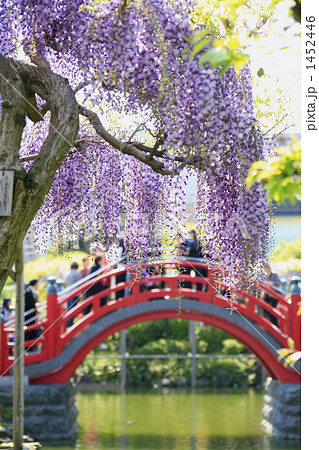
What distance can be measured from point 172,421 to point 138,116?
303 inches

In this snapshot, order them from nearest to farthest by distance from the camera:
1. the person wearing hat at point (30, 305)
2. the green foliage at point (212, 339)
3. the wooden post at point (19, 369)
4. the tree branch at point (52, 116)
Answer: the tree branch at point (52, 116) < the wooden post at point (19, 369) < the person wearing hat at point (30, 305) < the green foliage at point (212, 339)

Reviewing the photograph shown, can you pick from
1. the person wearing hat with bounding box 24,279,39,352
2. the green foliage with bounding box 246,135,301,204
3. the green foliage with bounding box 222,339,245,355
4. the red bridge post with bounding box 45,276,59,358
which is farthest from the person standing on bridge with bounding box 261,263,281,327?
the green foliage with bounding box 246,135,301,204

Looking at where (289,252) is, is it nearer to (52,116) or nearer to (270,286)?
(270,286)

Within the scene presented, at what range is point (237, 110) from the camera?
157 inches

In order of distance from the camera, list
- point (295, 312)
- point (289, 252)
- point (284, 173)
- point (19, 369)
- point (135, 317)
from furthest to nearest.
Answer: point (289, 252) < point (135, 317) < point (295, 312) < point (19, 369) < point (284, 173)

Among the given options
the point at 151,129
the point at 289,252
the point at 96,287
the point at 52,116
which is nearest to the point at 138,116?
the point at 151,129

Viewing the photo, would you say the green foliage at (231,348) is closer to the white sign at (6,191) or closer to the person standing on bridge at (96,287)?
the person standing on bridge at (96,287)

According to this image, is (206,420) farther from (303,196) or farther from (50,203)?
(303,196)

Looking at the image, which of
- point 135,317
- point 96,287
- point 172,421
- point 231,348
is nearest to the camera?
point 96,287

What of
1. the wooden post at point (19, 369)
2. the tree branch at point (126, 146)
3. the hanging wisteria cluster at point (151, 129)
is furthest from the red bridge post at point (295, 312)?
the tree branch at point (126, 146)

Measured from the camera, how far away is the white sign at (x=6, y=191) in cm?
378

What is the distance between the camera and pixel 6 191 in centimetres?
380

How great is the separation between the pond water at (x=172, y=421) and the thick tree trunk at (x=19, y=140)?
6146 millimetres

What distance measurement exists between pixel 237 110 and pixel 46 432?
745 cm
